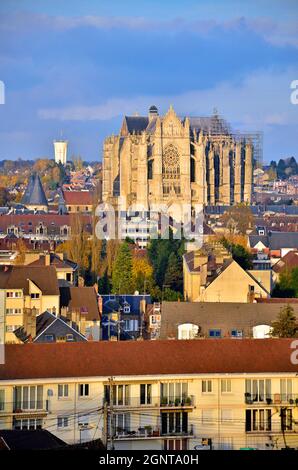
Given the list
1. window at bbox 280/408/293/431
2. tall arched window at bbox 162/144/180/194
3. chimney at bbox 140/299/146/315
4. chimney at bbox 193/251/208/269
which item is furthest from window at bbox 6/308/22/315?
tall arched window at bbox 162/144/180/194

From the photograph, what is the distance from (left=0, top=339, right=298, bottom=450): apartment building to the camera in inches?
571

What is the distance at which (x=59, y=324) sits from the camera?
65.5ft

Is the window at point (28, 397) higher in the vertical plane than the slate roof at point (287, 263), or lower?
lower

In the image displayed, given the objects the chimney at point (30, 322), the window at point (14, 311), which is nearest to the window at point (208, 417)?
the chimney at point (30, 322)

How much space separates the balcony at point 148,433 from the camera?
14.2 metres

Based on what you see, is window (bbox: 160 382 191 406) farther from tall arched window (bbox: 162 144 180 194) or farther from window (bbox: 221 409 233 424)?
tall arched window (bbox: 162 144 180 194)

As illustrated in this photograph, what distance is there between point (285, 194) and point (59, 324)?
72.5 m

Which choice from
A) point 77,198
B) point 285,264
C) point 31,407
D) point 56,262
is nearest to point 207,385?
point 31,407

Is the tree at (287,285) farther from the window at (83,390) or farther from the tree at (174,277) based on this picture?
the window at (83,390)

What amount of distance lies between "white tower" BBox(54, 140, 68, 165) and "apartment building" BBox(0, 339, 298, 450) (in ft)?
306

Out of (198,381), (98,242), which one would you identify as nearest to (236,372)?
(198,381)

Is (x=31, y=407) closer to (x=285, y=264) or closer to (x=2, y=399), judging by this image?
(x=2, y=399)

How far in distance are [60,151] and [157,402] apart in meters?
96.3
